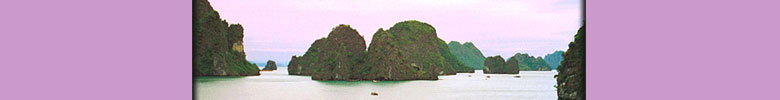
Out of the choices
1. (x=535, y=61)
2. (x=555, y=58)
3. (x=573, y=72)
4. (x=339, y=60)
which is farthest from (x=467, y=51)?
(x=339, y=60)

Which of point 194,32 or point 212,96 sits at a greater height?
point 194,32

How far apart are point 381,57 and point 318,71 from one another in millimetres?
4638

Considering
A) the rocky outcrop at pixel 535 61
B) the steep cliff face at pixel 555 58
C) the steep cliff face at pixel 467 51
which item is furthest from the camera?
the steep cliff face at pixel 467 51

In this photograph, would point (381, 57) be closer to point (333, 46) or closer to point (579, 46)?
point (333, 46)

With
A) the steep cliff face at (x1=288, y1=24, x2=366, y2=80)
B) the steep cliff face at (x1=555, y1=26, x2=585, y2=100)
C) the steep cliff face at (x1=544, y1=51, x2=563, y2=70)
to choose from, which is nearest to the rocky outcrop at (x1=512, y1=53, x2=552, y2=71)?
the steep cliff face at (x1=544, y1=51, x2=563, y2=70)

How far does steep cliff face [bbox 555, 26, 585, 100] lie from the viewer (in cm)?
996

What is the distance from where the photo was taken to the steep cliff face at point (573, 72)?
996 centimetres

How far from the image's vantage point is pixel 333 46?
2002 inches

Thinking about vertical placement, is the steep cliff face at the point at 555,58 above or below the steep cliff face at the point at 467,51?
below

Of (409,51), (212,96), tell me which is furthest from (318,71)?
(212,96)

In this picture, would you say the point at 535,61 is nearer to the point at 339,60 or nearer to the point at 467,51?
the point at 467,51

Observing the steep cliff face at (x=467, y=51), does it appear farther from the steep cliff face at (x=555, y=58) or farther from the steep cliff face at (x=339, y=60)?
the steep cliff face at (x=339, y=60)

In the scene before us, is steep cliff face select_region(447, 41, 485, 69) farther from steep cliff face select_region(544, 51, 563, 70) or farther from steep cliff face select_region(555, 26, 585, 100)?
steep cliff face select_region(555, 26, 585, 100)

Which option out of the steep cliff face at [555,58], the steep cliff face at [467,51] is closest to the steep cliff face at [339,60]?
the steep cliff face at [467,51]
